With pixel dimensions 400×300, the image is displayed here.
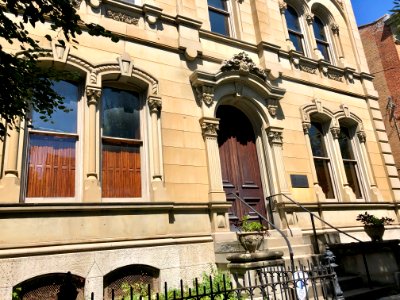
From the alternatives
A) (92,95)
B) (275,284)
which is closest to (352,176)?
(275,284)

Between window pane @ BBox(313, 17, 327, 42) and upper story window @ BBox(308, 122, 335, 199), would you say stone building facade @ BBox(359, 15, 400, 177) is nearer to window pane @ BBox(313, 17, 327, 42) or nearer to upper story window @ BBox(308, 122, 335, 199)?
window pane @ BBox(313, 17, 327, 42)

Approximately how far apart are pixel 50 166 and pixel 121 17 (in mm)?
4341

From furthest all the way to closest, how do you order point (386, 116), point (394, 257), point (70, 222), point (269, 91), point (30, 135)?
point (386, 116) < point (269, 91) < point (394, 257) < point (30, 135) < point (70, 222)

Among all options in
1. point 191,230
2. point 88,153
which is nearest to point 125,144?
point 88,153

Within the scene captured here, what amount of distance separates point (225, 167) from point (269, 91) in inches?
108

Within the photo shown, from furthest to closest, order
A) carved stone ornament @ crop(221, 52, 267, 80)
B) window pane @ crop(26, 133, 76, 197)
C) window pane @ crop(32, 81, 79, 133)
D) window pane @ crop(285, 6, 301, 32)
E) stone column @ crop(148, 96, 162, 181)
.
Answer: window pane @ crop(285, 6, 301, 32) → carved stone ornament @ crop(221, 52, 267, 80) → stone column @ crop(148, 96, 162, 181) → window pane @ crop(32, 81, 79, 133) → window pane @ crop(26, 133, 76, 197)

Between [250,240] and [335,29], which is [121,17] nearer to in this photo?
[250,240]

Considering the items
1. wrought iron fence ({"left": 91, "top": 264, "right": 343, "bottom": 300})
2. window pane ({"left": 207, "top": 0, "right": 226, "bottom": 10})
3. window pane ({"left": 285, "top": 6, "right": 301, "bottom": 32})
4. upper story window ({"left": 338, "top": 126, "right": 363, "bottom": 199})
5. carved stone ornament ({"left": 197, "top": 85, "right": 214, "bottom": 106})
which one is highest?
window pane ({"left": 285, "top": 6, "right": 301, "bottom": 32})

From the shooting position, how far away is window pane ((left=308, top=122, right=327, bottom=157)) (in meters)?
11.5

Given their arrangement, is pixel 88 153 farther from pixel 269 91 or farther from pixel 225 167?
pixel 269 91

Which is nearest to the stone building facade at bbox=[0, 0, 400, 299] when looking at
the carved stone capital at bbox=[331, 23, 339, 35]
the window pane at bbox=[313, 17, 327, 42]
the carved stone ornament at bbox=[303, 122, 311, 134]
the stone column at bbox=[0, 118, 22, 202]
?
the stone column at bbox=[0, 118, 22, 202]

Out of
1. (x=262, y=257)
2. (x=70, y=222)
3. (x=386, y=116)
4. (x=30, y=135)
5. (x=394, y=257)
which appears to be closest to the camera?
(x=262, y=257)

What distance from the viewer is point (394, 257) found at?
8.65 meters

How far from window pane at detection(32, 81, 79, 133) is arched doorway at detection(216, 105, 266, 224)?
4.09 m
